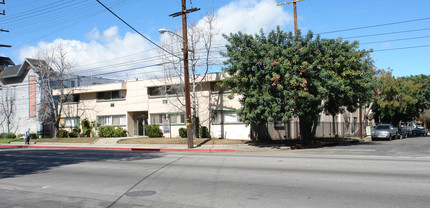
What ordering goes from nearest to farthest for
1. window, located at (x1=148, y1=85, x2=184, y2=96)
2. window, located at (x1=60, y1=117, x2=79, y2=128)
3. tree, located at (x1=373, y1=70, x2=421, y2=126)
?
1. window, located at (x1=148, y1=85, x2=184, y2=96)
2. window, located at (x1=60, y1=117, x2=79, y2=128)
3. tree, located at (x1=373, y1=70, x2=421, y2=126)

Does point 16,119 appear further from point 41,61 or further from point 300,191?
point 300,191

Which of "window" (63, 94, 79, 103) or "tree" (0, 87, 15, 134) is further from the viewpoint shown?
"tree" (0, 87, 15, 134)

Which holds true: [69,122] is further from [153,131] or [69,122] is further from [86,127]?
[153,131]

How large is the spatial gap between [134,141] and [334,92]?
17.1 metres

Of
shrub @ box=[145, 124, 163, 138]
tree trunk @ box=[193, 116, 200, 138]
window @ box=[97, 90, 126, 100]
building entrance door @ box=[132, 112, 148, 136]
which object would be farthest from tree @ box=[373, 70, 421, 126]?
window @ box=[97, 90, 126, 100]

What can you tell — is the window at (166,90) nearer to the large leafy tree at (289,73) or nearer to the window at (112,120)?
the window at (112,120)

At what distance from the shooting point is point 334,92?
2191 centimetres

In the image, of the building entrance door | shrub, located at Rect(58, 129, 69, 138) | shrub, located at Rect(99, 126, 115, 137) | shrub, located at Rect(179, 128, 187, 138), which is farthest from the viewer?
shrub, located at Rect(58, 129, 69, 138)

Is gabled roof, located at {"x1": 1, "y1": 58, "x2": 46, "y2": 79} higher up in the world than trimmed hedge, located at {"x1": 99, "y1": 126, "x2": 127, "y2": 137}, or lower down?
higher up

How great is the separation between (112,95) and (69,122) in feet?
23.1

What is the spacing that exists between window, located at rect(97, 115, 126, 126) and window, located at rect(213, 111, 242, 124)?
11.1 metres

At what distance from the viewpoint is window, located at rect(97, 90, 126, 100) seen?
116 feet

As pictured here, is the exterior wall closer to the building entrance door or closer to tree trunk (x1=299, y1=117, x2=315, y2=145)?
the building entrance door

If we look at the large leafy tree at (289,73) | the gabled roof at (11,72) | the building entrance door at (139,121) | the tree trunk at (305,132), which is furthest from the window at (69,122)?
the tree trunk at (305,132)
